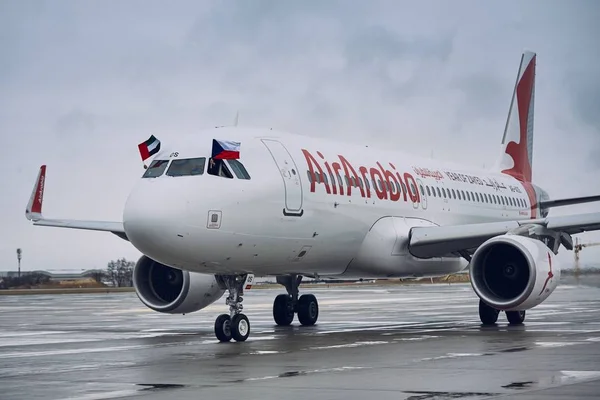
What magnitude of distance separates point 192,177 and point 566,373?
815cm

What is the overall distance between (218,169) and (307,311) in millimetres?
7014

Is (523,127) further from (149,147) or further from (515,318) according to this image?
(149,147)

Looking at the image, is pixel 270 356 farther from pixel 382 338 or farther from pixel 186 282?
pixel 186 282

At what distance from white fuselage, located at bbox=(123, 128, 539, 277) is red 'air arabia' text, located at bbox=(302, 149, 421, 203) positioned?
0.11 ft

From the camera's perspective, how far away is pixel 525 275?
21.2 meters

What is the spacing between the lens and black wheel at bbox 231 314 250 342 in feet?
59.5

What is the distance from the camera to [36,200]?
24.6m

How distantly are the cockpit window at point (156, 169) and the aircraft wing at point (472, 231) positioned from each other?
23.2 ft

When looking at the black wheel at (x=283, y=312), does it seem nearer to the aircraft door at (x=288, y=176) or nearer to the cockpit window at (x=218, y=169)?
the aircraft door at (x=288, y=176)

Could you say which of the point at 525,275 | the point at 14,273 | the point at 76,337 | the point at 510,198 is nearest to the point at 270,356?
the point at 76,337

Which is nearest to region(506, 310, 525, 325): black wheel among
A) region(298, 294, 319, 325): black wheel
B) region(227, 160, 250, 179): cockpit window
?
region(298, 294, 319, 325): black wheel

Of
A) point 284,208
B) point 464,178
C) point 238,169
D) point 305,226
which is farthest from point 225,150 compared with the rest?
point 464,178

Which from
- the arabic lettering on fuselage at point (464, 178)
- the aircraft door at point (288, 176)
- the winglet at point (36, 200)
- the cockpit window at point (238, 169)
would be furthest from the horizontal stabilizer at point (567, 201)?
the winglet at point (36, 200)

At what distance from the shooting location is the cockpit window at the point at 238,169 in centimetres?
1834
